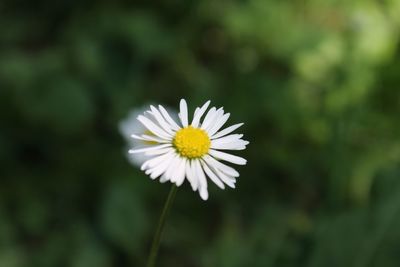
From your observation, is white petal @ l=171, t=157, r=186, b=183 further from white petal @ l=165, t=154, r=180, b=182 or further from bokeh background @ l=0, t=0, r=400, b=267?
bokeh background @ l=0, t=0, r=400, b=267

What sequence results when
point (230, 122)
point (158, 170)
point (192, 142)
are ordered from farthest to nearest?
point (230, 122) → point (192, 142) → point (158, 170)

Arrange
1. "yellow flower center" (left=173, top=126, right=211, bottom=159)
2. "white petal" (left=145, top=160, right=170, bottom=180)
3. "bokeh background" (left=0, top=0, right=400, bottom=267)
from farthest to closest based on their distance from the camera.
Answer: "bokeh background" (left=0, top=0, right=400, bottom=267) < "yellow flower center" (left=173, top=126, right=211, bottom=159) < "white petal" (left=145, top=160, right=170, bottom=180)

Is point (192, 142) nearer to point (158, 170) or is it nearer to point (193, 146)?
point (193, 146)

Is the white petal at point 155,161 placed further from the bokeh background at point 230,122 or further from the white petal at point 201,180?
the bokeh background at point 230,122

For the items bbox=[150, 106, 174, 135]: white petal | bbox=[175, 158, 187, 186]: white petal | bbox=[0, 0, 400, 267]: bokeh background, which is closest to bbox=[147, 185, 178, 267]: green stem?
bbox=[175, 158, 187, 186]: white petal

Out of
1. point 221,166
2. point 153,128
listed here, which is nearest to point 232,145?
point 221,166

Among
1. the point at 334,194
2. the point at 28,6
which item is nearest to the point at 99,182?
the point at 334,194
